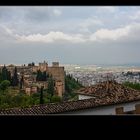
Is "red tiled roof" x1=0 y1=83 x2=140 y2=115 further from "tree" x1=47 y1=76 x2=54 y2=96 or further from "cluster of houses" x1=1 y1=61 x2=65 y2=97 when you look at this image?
"cluster of houses" x1=1 y1=61 x2=65 y2=97

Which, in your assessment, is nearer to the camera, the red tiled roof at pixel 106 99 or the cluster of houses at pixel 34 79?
the cluster of houses at pixel 34 79

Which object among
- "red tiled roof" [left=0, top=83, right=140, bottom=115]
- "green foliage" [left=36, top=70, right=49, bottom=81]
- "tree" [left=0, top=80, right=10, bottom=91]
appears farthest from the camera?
"red tiled roof" [left=0, top=83, right=140, bottom=115]

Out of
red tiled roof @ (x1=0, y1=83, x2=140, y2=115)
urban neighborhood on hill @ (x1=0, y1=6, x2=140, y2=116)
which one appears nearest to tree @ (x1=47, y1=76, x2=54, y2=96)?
urban neighborhood on hill @ (x1=0, y1=6, x2=140, y2=116)

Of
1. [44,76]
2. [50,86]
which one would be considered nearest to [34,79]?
[44,76]

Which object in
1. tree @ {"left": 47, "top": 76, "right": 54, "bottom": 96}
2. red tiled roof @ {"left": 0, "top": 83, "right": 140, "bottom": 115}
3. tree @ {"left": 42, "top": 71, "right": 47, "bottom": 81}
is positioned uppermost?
tree @ {"left": 42, "top": 71, "right": 47, "bottom": 81}

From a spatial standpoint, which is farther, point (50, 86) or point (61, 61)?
point (50, 86)

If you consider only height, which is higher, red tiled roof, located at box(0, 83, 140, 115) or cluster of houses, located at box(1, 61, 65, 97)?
cluster of houses, located at box(1, 61, 65, 97)

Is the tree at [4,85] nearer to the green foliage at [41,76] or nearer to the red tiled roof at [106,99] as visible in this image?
the green foliage at [41,76]

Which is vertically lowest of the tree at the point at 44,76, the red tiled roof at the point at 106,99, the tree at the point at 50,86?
the red tiled roof at the point at 106,99

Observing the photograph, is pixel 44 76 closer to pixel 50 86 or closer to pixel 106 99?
pixel 50 86

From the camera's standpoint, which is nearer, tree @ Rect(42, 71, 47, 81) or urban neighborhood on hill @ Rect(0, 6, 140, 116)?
urban neighborhood on hill @ Rect(0, 6, 140, 116)

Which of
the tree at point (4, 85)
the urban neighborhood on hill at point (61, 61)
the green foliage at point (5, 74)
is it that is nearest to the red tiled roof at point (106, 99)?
the urban neighborhood on hill at point (61, 61)
